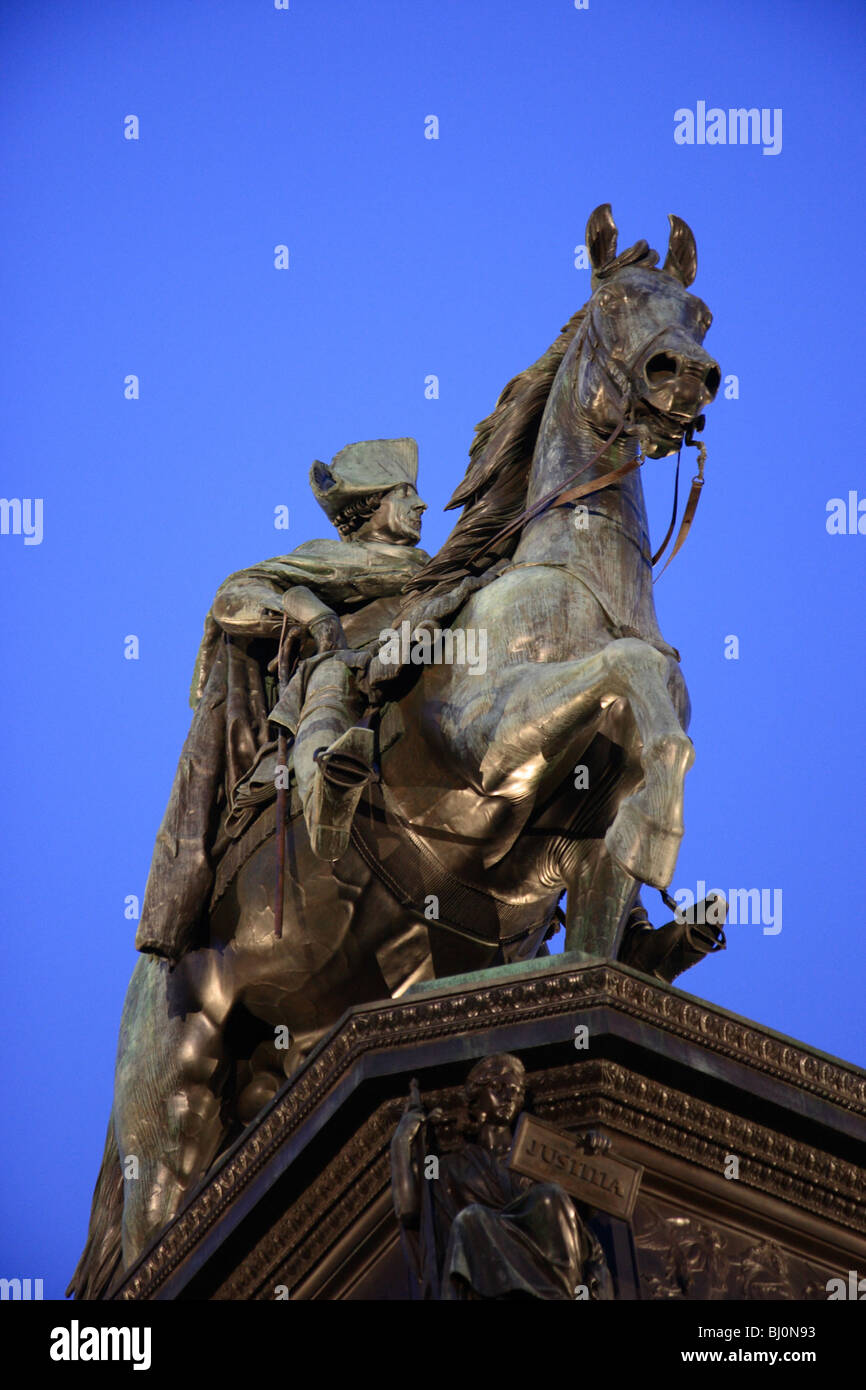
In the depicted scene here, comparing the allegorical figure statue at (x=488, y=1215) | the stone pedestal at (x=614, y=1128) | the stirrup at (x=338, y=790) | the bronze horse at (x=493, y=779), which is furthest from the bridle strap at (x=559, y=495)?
the allegorical figure statue at (x=488, y=1215)

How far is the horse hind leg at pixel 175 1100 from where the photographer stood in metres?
12.7

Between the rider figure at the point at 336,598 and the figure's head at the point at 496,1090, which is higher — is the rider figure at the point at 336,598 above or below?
above

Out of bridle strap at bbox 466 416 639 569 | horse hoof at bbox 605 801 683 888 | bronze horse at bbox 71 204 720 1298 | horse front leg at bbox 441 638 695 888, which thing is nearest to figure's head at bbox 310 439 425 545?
bronze horse at bbox 71 204 720 1298

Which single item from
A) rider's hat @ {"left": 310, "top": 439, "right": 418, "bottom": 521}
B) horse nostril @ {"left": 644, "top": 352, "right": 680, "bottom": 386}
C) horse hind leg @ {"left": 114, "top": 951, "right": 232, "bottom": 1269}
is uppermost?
rider's hat @ {"left": 310, "top": 439, "right": 418, "bottom": 521}

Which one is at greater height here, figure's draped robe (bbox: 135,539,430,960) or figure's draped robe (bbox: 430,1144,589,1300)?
figure's draped robe (bbox: 135,539,430,960)

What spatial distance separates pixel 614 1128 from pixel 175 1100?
3.58 meters

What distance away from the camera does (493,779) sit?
11.6m

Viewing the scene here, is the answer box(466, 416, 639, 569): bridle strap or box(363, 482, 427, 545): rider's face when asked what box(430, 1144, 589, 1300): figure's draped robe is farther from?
box(363, 482, 427, 545): rider's face

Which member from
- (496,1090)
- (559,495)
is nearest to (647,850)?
(496,1090)

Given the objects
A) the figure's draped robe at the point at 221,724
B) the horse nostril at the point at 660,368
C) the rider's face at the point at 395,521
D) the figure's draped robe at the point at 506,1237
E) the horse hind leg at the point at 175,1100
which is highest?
the rider's face at the point at 395,521

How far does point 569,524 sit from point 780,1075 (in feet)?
10.2

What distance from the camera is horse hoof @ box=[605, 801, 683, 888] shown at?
10461 millimetres

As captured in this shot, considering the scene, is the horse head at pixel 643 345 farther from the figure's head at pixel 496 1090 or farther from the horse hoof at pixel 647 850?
the figure's head at pixel 496 1090

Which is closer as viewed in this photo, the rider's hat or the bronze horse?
the bronze horse
